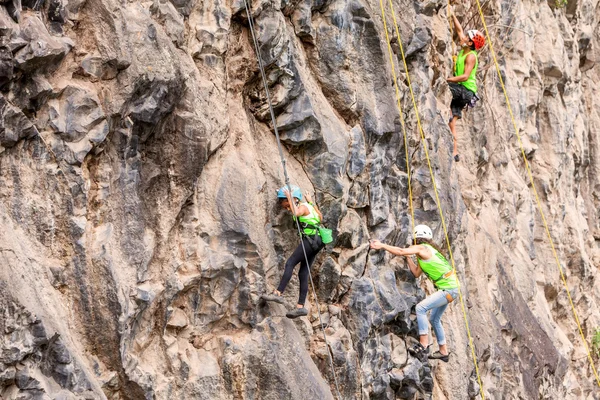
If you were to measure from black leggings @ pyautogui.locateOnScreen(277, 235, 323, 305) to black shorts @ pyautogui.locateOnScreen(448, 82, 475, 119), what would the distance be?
17.2 feet

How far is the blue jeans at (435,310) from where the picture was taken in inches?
471

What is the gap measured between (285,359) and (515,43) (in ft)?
33.4

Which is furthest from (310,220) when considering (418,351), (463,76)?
(463,76)

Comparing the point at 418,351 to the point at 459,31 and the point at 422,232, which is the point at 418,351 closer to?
the point at 422,232

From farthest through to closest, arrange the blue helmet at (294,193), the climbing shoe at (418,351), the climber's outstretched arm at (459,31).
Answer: the climber's outstretched arm at (459,31)
the climbing shoe at (418,351)
the blue helmet at (294,193)

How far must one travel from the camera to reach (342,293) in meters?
11.6

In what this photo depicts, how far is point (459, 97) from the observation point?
14758mm

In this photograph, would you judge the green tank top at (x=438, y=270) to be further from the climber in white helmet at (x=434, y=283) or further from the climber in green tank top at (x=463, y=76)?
the climber in green tank top at (x=463, y=76)

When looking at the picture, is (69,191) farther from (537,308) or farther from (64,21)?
(537,308)

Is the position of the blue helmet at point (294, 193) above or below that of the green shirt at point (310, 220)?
above

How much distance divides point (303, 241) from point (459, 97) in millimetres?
5429

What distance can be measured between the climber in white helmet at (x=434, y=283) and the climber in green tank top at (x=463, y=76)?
9.43ft

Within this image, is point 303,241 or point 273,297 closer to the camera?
point 273,297

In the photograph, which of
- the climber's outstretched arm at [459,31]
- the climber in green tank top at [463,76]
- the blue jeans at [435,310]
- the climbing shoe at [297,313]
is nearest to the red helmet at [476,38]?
the climber in green tank top at [463,76]
